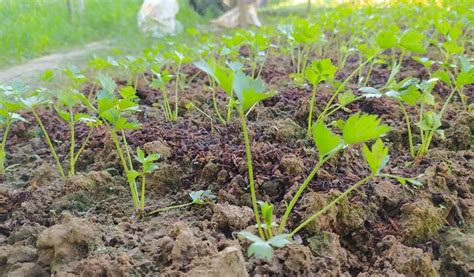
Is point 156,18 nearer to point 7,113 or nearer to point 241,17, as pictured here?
point 241,17

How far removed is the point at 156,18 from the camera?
242 inches

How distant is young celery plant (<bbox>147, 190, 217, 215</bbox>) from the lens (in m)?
1.47

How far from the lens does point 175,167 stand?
Answer: 1726 millimetres

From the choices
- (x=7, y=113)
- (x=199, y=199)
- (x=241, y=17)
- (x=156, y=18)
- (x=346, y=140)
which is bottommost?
(x=241, y=17)

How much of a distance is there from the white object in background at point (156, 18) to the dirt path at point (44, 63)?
31.5 inches

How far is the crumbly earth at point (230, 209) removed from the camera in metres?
1.22

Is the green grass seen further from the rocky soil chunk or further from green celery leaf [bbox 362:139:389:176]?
green celery leaf [bbox 362:139:389:176]

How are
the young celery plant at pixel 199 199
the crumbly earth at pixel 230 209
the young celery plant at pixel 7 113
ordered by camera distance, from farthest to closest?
1. the young celery plant at pixel 7 113
2. the young celery plant at pixel 199 199
3. the crumbly earth at pixel 230 209

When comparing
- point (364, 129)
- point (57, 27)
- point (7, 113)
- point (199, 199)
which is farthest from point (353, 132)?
point (57, 27)

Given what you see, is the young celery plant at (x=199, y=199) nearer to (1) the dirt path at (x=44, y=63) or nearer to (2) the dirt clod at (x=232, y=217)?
(2) the dirt clod at (x=232, y=217)

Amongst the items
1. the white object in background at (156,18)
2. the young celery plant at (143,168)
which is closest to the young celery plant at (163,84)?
the young celery plant at (143,168)

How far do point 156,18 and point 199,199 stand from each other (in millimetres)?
4989

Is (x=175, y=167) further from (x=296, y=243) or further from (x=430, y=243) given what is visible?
(x=430, y=243)

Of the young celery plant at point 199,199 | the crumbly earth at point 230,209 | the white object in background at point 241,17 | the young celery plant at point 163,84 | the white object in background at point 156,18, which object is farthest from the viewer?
the white object in background at point 241,17
